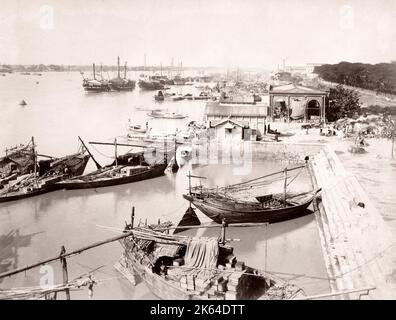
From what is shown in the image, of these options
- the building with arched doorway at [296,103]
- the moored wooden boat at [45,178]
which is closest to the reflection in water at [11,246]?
the moored wooden boat at [45,178]

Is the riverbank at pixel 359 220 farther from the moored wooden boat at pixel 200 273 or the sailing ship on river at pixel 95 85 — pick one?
the sailing ship on river at pixel 95 85

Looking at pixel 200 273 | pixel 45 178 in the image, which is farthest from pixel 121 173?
pixel 200 273

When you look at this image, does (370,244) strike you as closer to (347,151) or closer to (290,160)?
(347,151)

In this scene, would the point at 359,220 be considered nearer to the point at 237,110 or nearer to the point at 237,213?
the point at 237,213

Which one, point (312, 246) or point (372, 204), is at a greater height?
point (372, 204)

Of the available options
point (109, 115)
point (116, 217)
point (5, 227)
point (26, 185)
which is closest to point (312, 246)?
point (116, 217)

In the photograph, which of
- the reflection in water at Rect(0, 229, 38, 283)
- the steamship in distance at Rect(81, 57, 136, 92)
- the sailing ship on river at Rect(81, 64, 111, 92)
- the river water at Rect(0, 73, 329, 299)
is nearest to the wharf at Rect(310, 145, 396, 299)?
the river water at Rect(0, 73, 329, 299)

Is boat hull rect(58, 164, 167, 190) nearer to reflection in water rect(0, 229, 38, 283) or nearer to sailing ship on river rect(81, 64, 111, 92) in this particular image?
reflection in water rect(0, 229, 38, 283)
